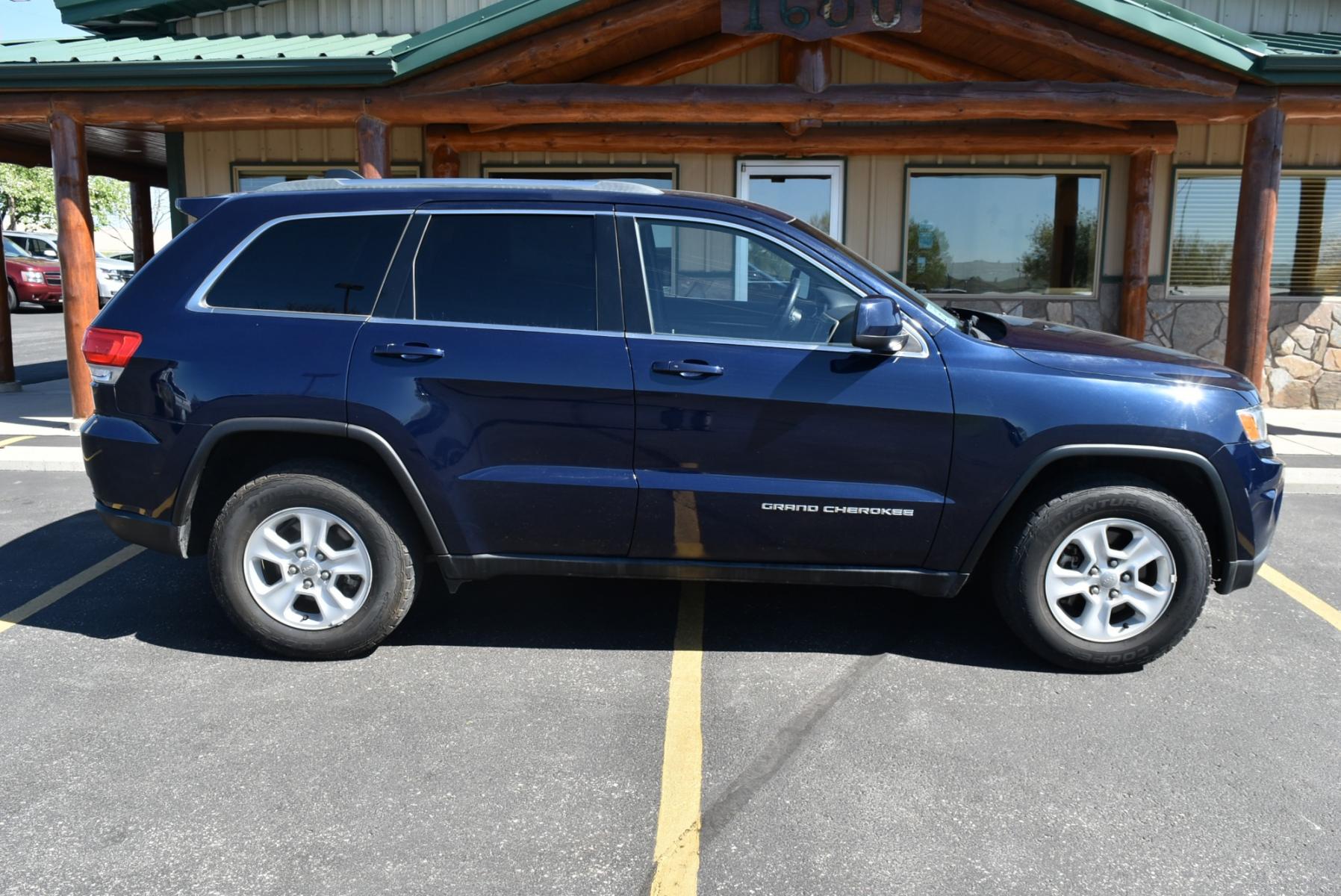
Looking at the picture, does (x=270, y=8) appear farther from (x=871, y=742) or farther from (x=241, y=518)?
(x=871, y=742)

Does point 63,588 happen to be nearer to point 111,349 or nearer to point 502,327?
point 111,349

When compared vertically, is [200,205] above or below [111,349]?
above

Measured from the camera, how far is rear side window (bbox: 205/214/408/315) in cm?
419

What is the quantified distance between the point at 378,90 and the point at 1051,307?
7.23 m

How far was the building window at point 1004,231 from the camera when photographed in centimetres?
1120

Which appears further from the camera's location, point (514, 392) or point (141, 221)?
point (141, 221)

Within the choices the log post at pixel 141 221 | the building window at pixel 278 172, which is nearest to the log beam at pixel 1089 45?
→ the building window at pixel 278 172

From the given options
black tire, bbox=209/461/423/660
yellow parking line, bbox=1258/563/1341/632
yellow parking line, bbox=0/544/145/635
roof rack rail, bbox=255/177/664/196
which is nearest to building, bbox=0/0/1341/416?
yellow parking line, bbox=1258/563/1341/632

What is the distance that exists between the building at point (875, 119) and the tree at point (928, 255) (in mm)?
25

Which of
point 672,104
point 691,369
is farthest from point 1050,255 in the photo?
point 691,369

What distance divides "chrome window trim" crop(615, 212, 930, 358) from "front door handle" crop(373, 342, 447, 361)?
30.6 inches

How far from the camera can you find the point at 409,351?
4.05 meters

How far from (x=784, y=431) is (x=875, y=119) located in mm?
5947

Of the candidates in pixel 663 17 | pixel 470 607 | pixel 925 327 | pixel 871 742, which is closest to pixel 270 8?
pixel 663 17
